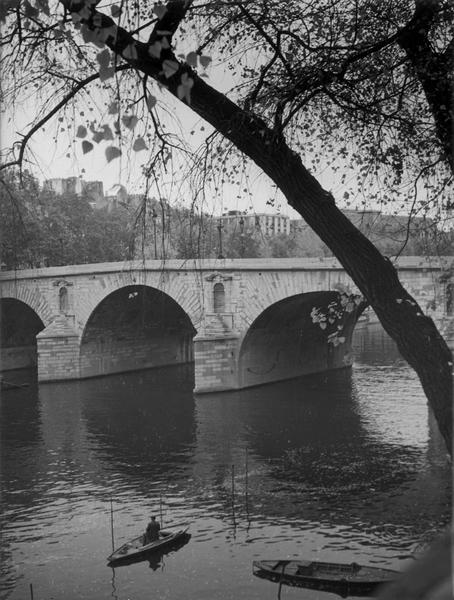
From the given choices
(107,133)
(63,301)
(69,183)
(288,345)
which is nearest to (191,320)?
(288,345)

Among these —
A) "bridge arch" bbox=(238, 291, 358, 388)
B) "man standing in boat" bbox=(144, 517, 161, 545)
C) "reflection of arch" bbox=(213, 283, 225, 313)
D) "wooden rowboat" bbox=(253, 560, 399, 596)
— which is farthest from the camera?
"reflection of arch" bbox=(213, 283, 225, 313)

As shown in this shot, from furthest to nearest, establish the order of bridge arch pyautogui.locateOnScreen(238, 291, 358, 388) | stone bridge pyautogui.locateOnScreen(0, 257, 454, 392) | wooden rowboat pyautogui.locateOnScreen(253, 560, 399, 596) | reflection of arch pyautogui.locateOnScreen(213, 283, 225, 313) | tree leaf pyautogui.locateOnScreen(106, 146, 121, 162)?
reflection of arch pyautogui.locateOnScreen(213, 283, 225, 313) → bridge arch pyautogui.locateOnScreen(238, 291, 358, 388) → stone bridge pyautogui.locateOnScreen(0, 257, 454, 392) → wooden rowboat pyautogui.locateOnScreen(253, 560, 399, 596) → tree leaf pyautogui.locateOnScreen(106, 146, 121, 162)

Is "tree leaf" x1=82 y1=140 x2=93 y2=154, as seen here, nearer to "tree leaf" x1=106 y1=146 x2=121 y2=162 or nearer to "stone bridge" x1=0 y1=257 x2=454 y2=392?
"tree leaf" x1=106 y1=146 x2=121 y2=162

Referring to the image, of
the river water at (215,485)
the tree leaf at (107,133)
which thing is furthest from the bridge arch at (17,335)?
the tree leaf at (107,133)

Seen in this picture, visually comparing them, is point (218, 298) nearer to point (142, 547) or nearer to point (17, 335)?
point (17, 335)

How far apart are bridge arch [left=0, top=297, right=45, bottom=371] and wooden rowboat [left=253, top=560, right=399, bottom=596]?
26911mm

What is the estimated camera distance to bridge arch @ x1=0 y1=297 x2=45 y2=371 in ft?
119

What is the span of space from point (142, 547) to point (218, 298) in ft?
56.1

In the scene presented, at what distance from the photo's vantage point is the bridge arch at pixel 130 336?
32.6 metres

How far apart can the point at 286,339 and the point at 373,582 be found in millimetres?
20219

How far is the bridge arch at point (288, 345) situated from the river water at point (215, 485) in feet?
6.77

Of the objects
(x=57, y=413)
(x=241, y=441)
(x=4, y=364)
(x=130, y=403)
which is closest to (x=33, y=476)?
(x=241, y=441)

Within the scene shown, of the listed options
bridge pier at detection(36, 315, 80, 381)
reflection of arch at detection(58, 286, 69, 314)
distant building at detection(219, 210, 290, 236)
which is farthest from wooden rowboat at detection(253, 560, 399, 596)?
reflection of arch at detection(58, 286, 69, 314)

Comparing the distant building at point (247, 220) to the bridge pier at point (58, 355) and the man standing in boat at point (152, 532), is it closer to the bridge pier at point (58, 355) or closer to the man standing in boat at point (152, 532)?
the man standing in boat at point (152, 532)
